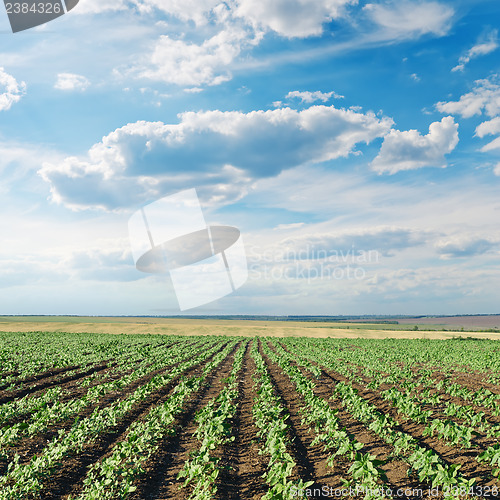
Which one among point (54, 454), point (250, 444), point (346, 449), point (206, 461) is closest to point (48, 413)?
point (54, 454)

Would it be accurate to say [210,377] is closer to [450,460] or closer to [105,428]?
[105,428]

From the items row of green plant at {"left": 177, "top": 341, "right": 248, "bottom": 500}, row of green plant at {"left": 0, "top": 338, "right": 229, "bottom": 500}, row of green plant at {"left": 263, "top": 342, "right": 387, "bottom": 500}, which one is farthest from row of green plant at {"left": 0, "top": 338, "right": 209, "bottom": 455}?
row of green plant at {"left": 263, "top": 342, "right": 387, "bottom": 500}

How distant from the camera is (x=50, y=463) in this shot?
8.30 metres

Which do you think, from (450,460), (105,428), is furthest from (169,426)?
(450,460)

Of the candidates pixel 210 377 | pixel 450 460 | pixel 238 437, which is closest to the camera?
pixel 450 460

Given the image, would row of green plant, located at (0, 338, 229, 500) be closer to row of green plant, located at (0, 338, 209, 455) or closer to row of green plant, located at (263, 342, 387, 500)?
row of green plant, located at (0, 338, 209, 455)

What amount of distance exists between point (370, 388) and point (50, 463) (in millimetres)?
14100

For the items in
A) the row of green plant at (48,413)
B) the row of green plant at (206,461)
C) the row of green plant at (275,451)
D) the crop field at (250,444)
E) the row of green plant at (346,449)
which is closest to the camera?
the row of green plant at (275,451)

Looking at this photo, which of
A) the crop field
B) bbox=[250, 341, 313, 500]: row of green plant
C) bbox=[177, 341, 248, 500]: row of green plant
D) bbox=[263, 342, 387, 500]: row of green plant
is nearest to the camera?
bbox=[250, 341, 313, 500]: row of green plant

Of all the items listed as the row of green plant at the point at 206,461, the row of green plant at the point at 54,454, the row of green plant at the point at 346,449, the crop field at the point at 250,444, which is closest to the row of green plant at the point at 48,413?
the crop field at the point at 250,444

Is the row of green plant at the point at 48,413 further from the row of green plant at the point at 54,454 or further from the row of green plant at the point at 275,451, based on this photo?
the row of green plant at the point at 275,451

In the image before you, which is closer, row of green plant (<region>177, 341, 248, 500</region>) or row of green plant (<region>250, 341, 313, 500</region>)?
row of green plant (<region>250, 341, 313, 500</region>)

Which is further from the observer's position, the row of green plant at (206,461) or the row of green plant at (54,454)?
the row of green plant at (54,454)

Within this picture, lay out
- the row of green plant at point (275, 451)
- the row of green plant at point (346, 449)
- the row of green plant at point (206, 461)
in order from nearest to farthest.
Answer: the row of green plant at point (275, 451)
the row of green plant at point (346, 449)
the row of green plant at point (206, 461)
